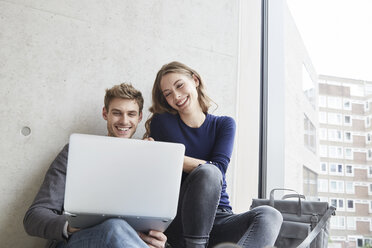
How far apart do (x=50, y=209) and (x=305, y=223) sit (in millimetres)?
1034

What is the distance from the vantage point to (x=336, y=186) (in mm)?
1730

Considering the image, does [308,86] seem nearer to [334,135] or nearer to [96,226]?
[334,135]

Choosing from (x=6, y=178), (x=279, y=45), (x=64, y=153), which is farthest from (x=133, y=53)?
(x=279, y=45)

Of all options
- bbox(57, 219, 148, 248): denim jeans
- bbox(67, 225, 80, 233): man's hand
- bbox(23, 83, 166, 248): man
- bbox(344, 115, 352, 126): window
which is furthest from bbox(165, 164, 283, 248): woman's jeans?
bbox(344, 115, 352, 126): window

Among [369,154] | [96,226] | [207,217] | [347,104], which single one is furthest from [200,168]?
[347,104]

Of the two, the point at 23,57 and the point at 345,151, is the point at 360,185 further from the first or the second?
the point at 23,57

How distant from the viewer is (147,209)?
936mm

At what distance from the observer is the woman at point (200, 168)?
45.8 inches

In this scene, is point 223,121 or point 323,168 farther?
point 323,168

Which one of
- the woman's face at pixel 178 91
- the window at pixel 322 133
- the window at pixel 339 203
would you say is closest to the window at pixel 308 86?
the window at pixel 322 133

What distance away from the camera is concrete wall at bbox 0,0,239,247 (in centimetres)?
154

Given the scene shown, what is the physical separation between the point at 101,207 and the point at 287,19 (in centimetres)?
184

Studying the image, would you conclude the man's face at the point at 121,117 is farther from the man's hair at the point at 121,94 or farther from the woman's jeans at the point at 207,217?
the woman's jeans at the point at 207,217

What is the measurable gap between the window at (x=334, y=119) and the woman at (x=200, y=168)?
0.56m
